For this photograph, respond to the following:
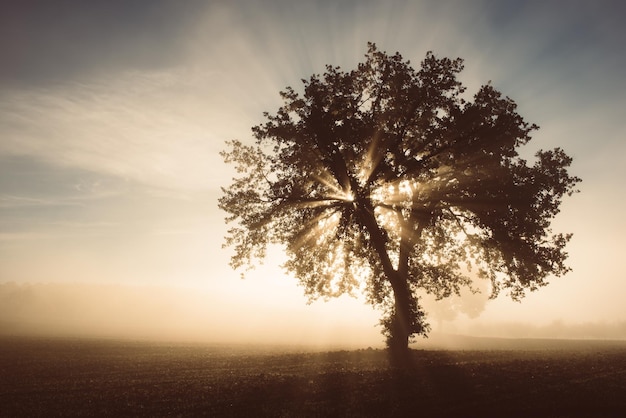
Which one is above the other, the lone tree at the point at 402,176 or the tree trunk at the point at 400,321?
the lone tree at the point at 402,176

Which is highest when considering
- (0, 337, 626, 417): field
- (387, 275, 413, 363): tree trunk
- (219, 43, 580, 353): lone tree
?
(219, 43, 580, 353): lone tree

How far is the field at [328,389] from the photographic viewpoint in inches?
518

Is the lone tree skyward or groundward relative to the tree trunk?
skyward

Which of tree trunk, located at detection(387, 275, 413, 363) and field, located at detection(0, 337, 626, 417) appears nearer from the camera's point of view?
field, located at detection(0, 337, 626, 417)

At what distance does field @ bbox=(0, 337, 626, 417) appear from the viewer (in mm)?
13164

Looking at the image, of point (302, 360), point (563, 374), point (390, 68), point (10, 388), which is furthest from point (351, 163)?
point (10, 388)

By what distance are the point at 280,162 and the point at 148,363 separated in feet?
62.2

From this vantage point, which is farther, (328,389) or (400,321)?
(400,321)

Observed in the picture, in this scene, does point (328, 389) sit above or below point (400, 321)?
below

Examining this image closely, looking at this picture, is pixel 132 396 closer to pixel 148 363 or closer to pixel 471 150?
pixel 148 363

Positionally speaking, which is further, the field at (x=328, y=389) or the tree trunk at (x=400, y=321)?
the tree trunk at (x=400, y=321)

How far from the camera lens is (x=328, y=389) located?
16.1 m

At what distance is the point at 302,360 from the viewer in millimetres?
26234

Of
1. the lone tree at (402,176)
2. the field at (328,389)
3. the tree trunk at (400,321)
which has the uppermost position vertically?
the lone tree at (402,176)
